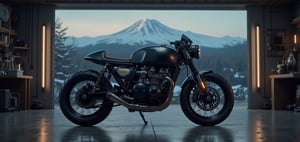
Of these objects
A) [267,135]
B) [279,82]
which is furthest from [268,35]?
[267,135]

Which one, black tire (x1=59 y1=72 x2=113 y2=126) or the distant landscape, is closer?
black tire (x1=59 y1=72 x2=113 y2=126)

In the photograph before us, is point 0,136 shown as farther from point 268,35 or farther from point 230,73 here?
point 230,73

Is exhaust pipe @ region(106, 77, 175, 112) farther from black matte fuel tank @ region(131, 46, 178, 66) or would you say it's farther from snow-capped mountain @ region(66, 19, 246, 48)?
snow-capped mountain @ region(66, 19, 246, 48)

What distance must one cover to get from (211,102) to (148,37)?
7.02 metres

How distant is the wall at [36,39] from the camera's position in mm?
9164

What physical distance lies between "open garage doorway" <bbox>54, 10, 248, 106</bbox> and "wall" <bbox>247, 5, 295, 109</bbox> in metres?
0.57

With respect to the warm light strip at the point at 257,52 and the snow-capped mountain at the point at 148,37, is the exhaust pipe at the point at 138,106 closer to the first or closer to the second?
the warm light strip at the point at 257,52

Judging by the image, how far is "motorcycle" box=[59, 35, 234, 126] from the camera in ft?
12.8

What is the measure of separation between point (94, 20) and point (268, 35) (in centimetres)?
398

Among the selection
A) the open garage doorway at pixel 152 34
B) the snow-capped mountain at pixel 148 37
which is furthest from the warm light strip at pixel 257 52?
the snow-capped mountain at pixel 148 37

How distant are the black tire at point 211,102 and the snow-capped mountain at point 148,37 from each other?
661 cm

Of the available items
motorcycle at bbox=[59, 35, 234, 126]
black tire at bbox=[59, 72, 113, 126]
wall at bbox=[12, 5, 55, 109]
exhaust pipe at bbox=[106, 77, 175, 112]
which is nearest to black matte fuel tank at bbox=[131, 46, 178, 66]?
motorcycle at bbox=[59, 35, 234, 126]

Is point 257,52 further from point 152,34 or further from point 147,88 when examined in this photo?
point 147,88

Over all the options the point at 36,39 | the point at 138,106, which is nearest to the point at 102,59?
the point at 138,106
